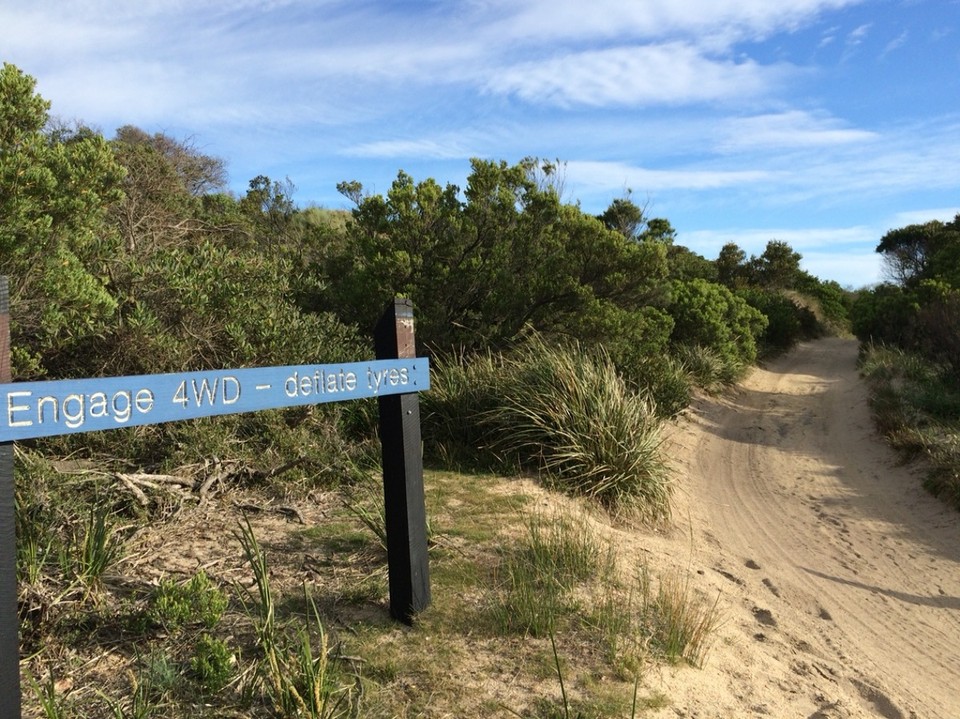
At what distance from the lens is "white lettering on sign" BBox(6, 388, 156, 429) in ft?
7.71

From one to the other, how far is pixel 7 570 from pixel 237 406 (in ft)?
3.24

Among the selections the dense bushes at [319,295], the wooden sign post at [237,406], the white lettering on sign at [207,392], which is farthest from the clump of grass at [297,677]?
the dense bushes at [319,295]

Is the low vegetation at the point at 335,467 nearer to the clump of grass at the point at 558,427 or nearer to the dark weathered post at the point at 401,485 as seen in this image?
the clump of grass at the point at 558,427

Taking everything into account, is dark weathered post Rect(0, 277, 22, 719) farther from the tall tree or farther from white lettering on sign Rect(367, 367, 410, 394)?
the tall tree

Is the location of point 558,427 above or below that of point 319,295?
below

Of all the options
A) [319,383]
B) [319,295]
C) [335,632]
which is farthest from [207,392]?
[319,295]

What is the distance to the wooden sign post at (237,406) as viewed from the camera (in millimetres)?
2385

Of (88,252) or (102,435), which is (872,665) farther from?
(88,252)

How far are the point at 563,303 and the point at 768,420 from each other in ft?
18.7

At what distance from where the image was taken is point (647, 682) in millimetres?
3756

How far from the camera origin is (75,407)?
2.48 meters

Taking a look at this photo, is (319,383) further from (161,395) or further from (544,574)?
(544,574)

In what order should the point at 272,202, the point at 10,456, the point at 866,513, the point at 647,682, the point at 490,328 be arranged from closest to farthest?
the point at 10,456 < the point at 647,682 < the point at 866,513 < the point at 490,328 < the point at 272,202

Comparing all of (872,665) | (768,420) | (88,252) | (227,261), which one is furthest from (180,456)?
(768,420)
